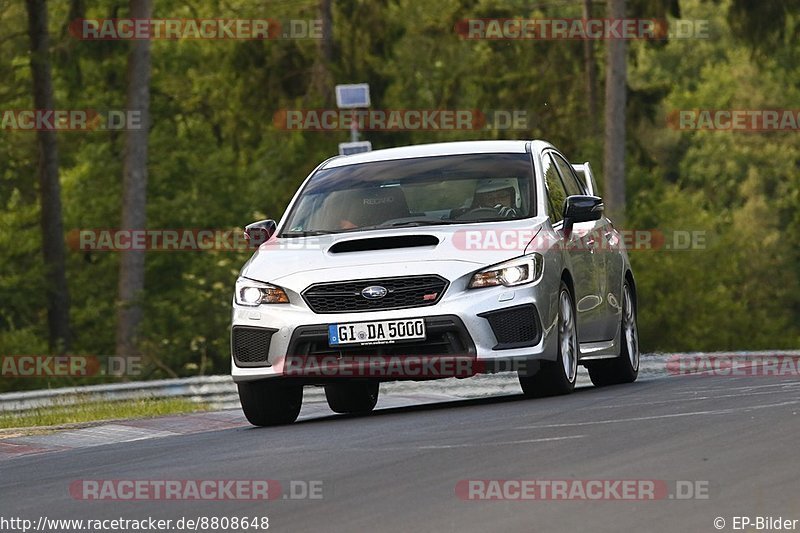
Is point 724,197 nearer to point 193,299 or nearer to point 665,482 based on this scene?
point 193,299

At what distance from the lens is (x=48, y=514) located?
8.95m

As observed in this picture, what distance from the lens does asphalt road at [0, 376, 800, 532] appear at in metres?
8.00

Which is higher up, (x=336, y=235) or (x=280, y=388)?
(x=336, y=235)

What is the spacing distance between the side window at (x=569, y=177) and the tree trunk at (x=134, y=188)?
19.4 m

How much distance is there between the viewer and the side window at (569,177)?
1552 cm

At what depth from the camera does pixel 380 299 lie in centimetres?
1290

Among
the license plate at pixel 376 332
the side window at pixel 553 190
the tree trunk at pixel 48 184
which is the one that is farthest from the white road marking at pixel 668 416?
the tree trunk at pixel 48 184

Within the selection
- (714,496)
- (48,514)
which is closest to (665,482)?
(714,496)

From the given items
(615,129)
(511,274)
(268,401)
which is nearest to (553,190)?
(511,274)

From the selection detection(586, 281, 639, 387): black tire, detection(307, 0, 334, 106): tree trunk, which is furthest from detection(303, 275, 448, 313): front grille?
detection(307, 0, 334, 106): tree trunk

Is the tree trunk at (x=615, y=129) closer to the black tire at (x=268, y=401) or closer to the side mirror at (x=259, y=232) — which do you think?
the side mirror at (x=259, y=232)

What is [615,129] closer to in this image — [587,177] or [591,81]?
[591,81]

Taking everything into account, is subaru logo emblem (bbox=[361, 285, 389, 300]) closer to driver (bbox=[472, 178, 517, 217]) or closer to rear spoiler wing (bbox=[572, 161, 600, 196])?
driver (bbox=[472, 178, 517, 217])

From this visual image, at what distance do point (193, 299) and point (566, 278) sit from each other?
22.5 meters
